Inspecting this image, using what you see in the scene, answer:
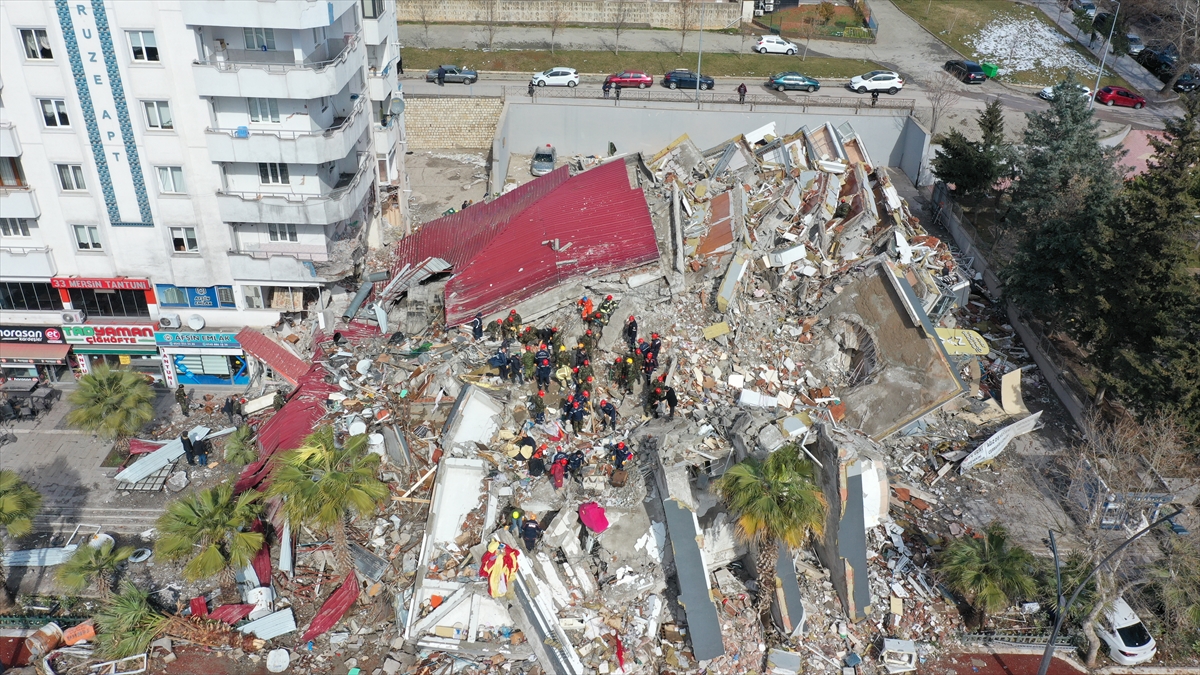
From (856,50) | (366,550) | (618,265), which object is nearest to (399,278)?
(618,265)

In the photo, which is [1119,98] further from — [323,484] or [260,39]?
[323,484]

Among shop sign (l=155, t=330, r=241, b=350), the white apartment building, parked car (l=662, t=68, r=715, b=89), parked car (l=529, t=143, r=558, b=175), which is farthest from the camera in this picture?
parked car (l=662, t=68, r=715, b=89)

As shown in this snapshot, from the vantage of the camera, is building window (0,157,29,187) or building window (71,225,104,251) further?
building window (71,225,104,251)

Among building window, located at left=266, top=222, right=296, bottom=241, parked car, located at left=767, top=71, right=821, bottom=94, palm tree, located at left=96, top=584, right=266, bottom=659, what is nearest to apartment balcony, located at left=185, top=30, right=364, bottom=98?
building window, located at left=266, top=222, right=296, bottom=241

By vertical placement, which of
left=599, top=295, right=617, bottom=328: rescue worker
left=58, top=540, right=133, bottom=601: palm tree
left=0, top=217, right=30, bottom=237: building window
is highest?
left=0, top=217, right=30, bottom=237: building window

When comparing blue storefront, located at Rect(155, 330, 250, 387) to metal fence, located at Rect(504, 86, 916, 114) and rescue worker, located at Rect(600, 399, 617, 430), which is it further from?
metal fence, located at Rect(504, 86, 916, 114)

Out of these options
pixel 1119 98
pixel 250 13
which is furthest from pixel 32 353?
pixel 1119 98

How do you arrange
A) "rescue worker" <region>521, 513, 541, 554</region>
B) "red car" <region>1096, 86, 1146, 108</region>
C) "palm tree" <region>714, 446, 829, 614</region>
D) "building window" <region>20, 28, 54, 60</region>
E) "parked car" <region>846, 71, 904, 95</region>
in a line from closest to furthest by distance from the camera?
"palm tree" <region>714, 446, 829, 614</region> < "rescue worker" <region>521, 513, 541, 554</region> < "building window" <region>20, 28, 54, 60</region> < "parked car" <region>846, 71, 904, 95</region> < "red car" <region>1096, 86, 1146, 108</region>
